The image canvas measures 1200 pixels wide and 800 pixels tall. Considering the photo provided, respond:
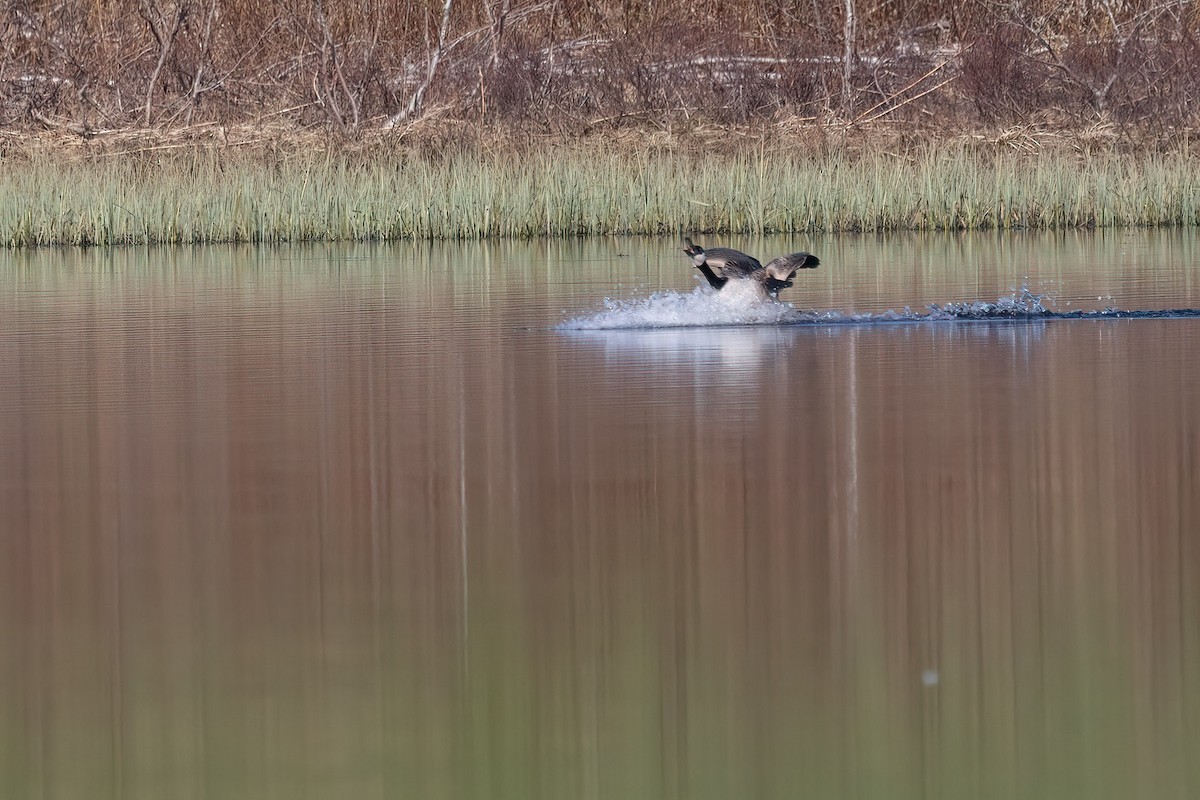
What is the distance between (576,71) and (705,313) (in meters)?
13.6

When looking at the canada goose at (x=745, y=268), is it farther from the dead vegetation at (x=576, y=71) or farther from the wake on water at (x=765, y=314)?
the dead vegetation at (x=576, y=71)

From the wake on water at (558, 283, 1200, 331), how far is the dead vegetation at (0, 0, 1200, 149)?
35.4 ft

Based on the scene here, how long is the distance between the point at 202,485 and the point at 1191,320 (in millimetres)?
5746

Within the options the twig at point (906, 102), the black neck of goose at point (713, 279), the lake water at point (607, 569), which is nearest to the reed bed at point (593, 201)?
the twig at point (906, 102)

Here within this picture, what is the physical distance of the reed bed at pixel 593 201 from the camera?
1827 cm

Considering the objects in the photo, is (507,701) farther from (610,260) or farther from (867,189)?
(867,189)

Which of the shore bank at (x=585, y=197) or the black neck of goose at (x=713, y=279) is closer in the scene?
→ the black neck of goose at (x=713, y=279)

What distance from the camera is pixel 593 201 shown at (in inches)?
738

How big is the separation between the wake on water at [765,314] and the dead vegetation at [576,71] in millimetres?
10787

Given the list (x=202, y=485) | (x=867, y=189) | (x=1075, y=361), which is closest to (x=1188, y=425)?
(x=1075, y=361)

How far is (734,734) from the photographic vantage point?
407 cm

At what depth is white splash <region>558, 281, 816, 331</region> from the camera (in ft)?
36.7

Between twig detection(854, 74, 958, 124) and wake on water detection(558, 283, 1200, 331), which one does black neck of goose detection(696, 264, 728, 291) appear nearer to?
wake on water detection(558, 283, 1200, 331)

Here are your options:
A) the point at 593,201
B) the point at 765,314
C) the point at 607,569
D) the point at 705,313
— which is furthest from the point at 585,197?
the point at 607,569
